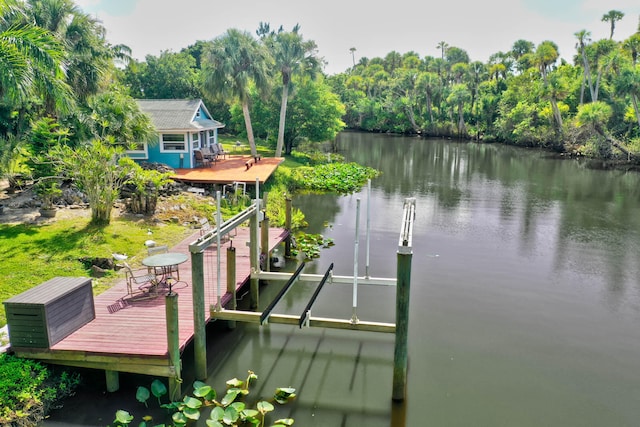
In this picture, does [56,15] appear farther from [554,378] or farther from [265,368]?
[554,378]

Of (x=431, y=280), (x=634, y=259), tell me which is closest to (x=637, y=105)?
(x=634, y=259)

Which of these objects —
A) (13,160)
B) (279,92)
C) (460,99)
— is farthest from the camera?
(460,99)

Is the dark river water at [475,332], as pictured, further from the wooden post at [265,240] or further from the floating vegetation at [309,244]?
the wooden post at [265,240]

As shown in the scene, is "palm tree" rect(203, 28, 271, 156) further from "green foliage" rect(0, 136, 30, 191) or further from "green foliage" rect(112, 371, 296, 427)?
"green foliage" rect(112, 371, 296, 427)

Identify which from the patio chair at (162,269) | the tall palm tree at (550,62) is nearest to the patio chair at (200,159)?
the patio chair at (162,269)

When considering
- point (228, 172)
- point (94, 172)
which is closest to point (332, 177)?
point (228, 172)

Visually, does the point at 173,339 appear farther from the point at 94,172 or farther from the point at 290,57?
the point at 290,57

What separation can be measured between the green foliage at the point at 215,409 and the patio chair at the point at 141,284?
97.8 inches

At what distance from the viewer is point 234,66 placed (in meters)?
29.1

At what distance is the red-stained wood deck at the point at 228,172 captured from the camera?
21094 mm

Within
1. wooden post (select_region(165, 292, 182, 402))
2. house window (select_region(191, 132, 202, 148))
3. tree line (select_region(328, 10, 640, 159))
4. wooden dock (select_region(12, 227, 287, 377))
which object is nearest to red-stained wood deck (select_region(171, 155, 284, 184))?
house window (select_region(191, 132, 202, 148))

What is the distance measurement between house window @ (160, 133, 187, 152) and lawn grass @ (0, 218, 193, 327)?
851 cm

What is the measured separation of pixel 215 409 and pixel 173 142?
59.8 ft

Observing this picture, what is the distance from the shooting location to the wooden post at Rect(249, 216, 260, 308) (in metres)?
11.1
